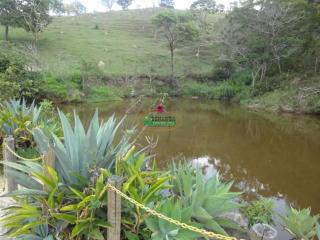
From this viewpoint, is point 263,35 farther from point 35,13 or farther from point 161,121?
point 35,13

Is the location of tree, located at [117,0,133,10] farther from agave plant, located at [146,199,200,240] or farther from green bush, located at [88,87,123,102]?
agave plant, located at [146,199,200,240]

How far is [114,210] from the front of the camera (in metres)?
2.23

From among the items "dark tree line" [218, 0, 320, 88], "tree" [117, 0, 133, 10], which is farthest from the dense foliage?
"tree" [117, 0, 133, 10]

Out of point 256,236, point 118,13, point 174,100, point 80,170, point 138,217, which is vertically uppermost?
point 118,13

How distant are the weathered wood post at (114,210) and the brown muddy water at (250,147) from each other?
102 inches

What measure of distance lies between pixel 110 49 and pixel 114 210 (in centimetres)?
2556

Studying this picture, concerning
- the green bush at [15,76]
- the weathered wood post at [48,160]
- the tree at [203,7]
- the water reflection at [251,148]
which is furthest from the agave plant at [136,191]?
the tree at [203,7]

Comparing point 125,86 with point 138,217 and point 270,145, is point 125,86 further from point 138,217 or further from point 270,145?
point 138,217

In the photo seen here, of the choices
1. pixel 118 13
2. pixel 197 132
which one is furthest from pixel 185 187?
pixel 118 13

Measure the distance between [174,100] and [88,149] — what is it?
59.6 ft

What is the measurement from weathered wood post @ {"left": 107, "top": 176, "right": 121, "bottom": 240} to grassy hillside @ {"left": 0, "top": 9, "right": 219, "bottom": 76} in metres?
17.2

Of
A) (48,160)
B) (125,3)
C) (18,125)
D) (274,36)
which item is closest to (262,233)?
(48,160)

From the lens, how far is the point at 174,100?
20.7 metres

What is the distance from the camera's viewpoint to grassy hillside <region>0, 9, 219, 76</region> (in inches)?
890
